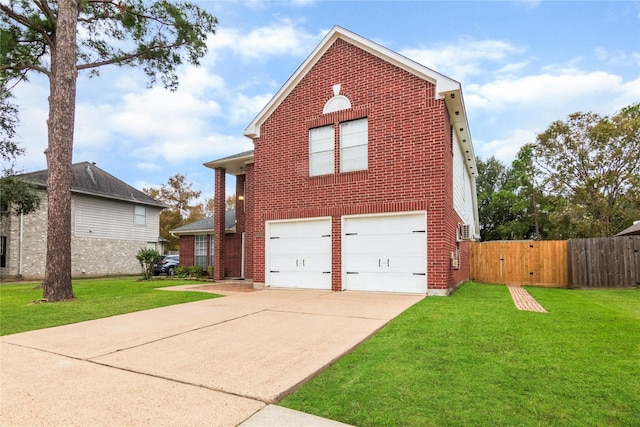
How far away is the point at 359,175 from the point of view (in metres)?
10.1

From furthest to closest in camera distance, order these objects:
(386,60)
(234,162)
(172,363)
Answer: (234,162) → (386,60) → (172,363)

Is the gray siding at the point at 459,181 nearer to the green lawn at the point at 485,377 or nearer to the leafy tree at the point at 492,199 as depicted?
the green lawn at the point at 485,377

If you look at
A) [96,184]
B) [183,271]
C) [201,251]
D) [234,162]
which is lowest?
[183,271]

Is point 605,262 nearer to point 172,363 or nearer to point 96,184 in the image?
point 172,363

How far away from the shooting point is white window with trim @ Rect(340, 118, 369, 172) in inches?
402

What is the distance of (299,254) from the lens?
11102 millimetres

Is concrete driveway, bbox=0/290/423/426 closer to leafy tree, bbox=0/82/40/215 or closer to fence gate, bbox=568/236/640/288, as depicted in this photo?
fence gate, bbox=568/236/640/288

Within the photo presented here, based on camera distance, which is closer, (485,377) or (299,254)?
(485,377)

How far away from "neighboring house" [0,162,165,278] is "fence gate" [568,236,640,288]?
2452cm

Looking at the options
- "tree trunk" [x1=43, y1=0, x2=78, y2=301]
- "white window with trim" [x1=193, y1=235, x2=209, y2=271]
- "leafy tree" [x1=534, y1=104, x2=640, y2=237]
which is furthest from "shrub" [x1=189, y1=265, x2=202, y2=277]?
"leafy tree" [x1=534, y1=104, x2=640, y2=237]

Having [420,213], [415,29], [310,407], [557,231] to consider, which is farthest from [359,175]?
[557,231]

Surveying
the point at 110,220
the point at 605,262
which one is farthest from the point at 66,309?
the point at 110,220

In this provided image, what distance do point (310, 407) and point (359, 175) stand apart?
7.82 meters

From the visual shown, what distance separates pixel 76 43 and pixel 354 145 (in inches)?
334
